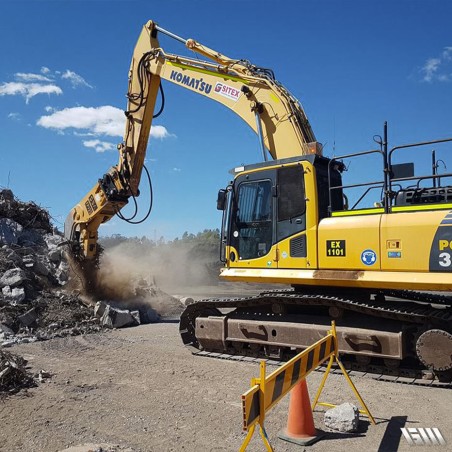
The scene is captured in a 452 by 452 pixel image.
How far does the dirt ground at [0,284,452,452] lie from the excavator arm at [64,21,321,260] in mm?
3783

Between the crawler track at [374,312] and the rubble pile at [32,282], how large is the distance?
11.7ft

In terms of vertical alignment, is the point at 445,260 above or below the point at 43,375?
above

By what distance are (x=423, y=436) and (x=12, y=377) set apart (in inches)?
196

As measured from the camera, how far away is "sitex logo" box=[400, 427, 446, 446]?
458 cm

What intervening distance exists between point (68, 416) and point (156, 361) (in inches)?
105

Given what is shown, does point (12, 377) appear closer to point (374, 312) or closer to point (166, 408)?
point (166, 408)

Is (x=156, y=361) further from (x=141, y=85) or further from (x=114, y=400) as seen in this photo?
(x=141, y=85)

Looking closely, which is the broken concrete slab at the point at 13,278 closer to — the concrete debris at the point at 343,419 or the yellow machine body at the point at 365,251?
the yellow machine body at the point at 365,251

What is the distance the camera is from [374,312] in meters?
6.84

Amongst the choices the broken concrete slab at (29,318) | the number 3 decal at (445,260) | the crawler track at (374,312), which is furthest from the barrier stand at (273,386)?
the broken concrete slab at (29,318)

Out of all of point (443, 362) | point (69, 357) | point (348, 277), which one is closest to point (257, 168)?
point (348, 277)

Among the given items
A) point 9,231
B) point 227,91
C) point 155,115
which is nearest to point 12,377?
point 227,91

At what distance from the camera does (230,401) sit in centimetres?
585

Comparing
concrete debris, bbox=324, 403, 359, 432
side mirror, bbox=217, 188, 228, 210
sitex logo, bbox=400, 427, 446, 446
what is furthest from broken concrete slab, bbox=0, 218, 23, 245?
sitex logo, bbox=400, 427, 446, 446
